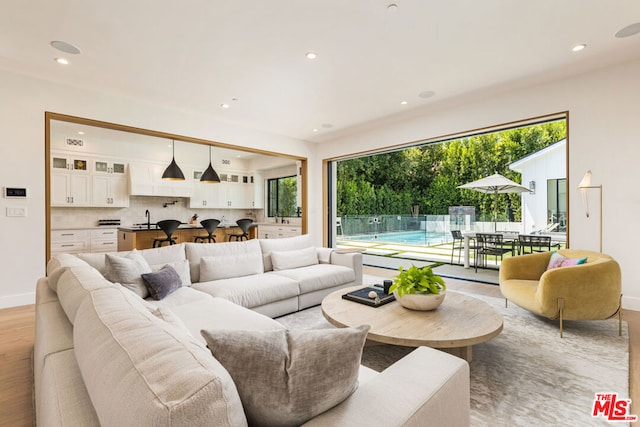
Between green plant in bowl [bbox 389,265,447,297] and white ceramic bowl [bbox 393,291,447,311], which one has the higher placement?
green plant in bowl [bbox 389,265,447,297]

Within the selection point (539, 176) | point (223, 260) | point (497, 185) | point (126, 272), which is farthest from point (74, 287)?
point (539, 176)

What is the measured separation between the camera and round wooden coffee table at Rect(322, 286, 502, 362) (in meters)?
1.86

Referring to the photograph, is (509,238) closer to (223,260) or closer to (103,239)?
(223,260)

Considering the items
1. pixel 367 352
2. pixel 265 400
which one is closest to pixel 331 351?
pixel 265 400

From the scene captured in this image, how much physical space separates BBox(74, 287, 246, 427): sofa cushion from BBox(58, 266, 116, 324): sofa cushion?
43 cm

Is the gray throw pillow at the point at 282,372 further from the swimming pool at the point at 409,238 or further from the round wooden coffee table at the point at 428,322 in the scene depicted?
the swimming pool at the point at 409,238

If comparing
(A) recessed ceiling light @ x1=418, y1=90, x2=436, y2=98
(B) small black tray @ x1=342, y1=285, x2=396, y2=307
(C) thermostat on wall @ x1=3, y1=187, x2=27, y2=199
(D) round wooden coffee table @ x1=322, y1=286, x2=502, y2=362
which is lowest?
(D) round wooden coffee table @ x1=322, y1=286, x2=502, y2=362

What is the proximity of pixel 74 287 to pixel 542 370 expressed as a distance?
9.39ft

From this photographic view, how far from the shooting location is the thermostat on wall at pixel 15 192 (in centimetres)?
357

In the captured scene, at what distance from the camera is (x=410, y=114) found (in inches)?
202

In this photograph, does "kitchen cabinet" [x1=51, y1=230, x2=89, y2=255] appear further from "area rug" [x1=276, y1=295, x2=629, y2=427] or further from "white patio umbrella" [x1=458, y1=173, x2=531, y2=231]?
"white patio umbrella" [x1=458, y1=173, x2=531, y2=231]

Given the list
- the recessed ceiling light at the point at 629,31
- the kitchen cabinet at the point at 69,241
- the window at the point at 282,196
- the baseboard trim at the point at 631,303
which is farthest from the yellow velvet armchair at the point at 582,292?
the kitchen cabinet at the point at 69,241

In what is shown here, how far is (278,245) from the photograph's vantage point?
3.97 meters
